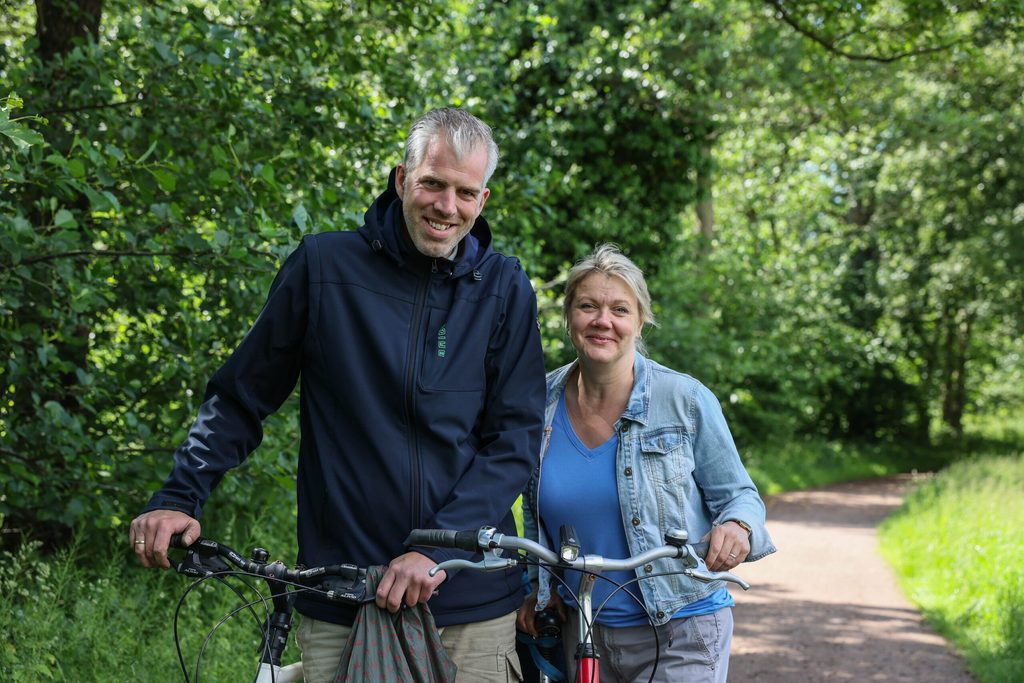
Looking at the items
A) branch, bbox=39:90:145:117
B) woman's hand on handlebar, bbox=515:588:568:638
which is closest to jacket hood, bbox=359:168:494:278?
woman's hand on handlebar, bbox=515:588:568:638

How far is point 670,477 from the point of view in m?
3.25

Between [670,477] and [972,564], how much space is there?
7.42 m

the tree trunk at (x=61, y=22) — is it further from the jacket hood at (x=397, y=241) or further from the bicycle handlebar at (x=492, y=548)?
the bicycle handlebar at (x=492, y=548)

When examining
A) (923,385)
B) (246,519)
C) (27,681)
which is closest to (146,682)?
(27,681)

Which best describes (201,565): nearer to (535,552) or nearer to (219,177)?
(535,552)

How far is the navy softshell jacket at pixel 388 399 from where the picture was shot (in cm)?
256

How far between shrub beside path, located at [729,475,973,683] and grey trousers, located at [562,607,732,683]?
4321mm

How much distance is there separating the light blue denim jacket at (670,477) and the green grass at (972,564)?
4258mm

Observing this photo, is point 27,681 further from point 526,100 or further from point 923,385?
point 923,385

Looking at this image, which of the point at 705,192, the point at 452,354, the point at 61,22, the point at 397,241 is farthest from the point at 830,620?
the point at 705,192

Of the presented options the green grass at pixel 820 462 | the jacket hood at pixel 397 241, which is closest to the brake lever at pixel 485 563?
the jacket hood at pixel 397 241

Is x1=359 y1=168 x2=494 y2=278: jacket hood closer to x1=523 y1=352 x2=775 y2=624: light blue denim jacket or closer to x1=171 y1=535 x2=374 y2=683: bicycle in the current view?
x1=171 y1=535 x2=374 y2=683: bicycle

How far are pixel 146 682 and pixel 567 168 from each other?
11.3 meters

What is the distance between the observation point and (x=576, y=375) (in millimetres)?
3586
